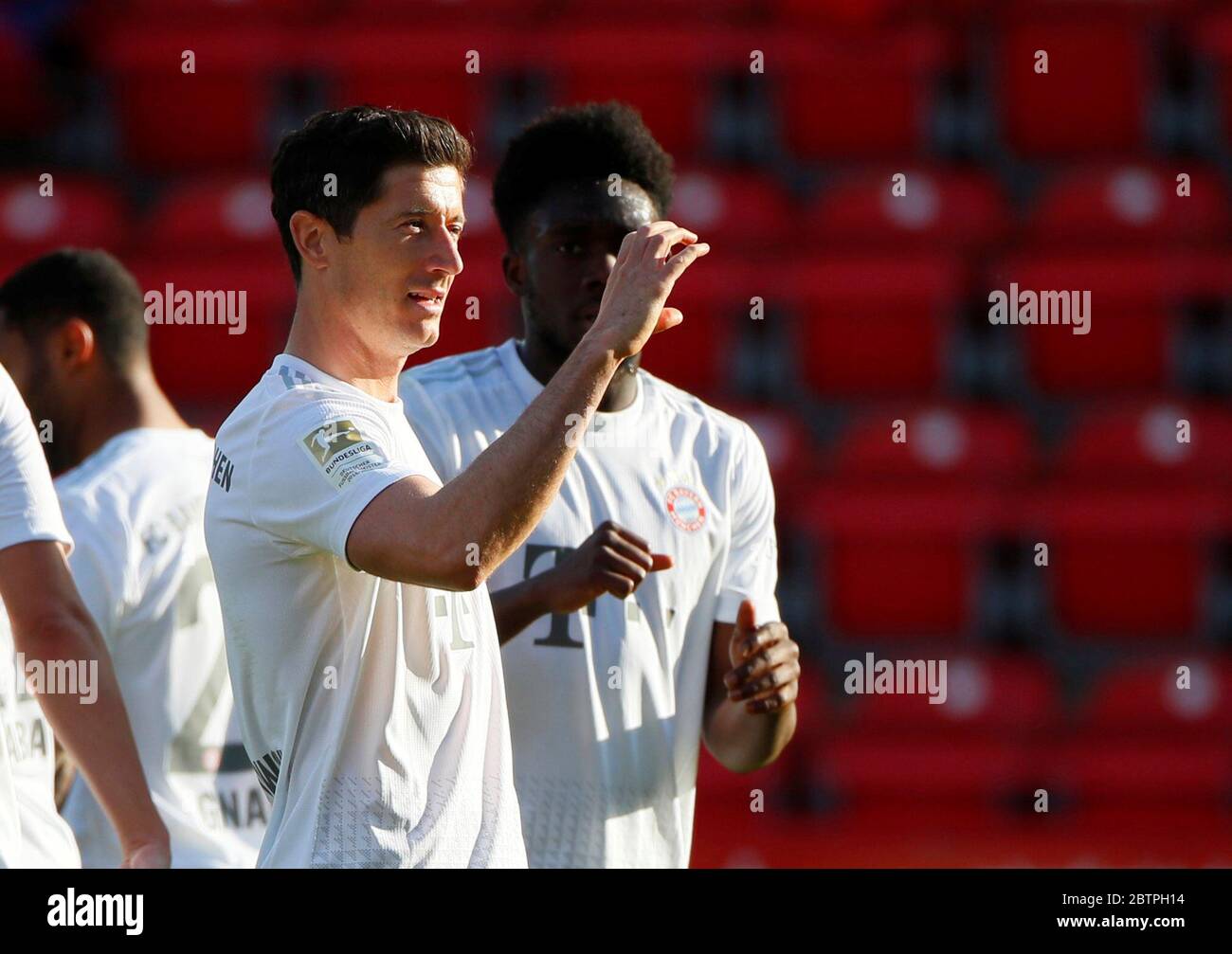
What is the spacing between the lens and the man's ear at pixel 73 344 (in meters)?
3.84

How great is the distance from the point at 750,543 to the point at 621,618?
0.97ft

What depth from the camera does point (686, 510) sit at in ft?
11.1

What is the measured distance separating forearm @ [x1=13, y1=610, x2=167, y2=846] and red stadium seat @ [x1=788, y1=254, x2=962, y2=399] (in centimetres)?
445

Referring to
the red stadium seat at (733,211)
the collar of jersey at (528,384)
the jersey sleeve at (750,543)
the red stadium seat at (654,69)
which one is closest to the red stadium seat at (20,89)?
the red stadium seat at (654,69)

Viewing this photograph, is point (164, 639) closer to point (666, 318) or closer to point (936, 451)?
point (666, 318)

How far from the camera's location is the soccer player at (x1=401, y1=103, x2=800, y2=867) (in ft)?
10.7

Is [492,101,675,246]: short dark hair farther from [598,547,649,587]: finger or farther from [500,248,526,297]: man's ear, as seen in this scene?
[598,547,649,587]: finger

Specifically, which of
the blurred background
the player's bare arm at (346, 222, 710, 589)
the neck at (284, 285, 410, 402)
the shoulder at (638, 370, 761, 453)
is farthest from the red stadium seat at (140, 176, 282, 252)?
the player's bare arm at (346, 222, 710, 589)

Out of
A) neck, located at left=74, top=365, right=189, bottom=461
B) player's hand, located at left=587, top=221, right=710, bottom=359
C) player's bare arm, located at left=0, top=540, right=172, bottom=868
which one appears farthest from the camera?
neck, located at left=74, top=365, right=189, bottom=461

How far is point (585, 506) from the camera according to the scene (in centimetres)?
338

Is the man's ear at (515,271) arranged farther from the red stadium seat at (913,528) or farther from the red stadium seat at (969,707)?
the red stadium seat at (913,528)

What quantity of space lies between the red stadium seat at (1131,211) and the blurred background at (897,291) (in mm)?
16

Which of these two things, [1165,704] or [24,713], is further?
[1165,704]

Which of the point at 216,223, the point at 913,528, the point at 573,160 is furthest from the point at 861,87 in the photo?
the point at 573,160
